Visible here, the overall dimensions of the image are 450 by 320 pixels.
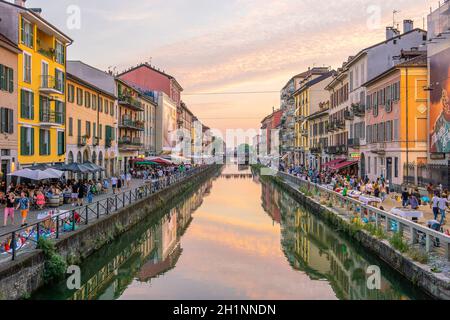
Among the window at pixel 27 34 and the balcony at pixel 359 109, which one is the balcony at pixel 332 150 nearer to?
the balcony at pixel 359 109

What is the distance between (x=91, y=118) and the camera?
42.0 meters

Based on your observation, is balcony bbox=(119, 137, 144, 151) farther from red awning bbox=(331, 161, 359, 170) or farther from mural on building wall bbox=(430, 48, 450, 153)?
mural on building wall bbox=(430, 48, 450, 153)

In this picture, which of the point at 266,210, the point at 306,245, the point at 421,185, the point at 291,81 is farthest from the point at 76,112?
the point at 291,81

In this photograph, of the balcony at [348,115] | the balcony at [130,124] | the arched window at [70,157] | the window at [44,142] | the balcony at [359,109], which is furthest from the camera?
the balcony at [130,124]

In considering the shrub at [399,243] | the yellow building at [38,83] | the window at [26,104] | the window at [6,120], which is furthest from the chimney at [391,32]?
the shrub at [399,243]

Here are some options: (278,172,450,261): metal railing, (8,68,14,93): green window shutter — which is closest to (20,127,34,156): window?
(8,68,14,93): green window shutter

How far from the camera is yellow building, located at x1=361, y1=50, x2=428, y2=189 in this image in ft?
109

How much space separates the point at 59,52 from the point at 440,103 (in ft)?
82.2

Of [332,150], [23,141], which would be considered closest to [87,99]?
[23,141]

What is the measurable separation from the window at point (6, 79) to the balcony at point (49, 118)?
4.43 m

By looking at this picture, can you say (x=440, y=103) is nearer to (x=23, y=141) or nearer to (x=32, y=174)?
(x=32, y=174)

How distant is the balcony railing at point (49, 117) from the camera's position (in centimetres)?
3103

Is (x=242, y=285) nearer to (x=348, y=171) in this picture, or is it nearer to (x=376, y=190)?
(x=376, y=190)

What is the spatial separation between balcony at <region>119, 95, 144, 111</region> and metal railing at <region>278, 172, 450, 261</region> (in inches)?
1133
